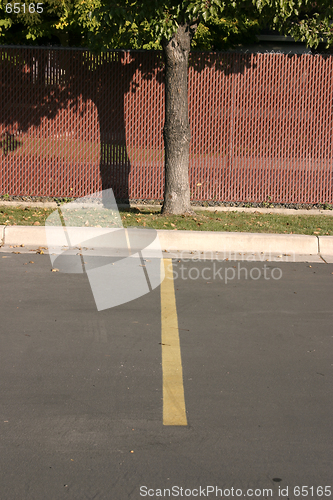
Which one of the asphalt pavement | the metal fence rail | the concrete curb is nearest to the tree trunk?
the metal fence rail

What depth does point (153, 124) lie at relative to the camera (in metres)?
10.8

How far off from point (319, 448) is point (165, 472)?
89cm

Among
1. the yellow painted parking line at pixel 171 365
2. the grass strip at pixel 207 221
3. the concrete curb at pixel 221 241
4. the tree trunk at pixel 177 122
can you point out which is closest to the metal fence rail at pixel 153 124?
the grass strip at pixel 207 221

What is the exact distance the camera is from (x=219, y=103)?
35.3 feet

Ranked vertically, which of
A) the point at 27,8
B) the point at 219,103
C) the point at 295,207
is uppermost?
the point at 27,8

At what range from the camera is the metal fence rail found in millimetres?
10562

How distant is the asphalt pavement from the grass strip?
250 centimetres

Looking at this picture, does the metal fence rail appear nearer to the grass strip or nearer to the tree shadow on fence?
the tree shadow on fence

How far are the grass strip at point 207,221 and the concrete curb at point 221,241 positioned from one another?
427mm

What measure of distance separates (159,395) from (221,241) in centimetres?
Result: 459

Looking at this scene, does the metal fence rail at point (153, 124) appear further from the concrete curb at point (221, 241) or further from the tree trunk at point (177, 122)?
the concrete curb at point (221, 241)

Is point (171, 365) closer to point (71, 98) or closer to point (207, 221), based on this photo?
point (207, 221)

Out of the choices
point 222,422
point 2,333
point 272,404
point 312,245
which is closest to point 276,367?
point 272,404

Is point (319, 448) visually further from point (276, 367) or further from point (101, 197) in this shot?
point (101, 197)
